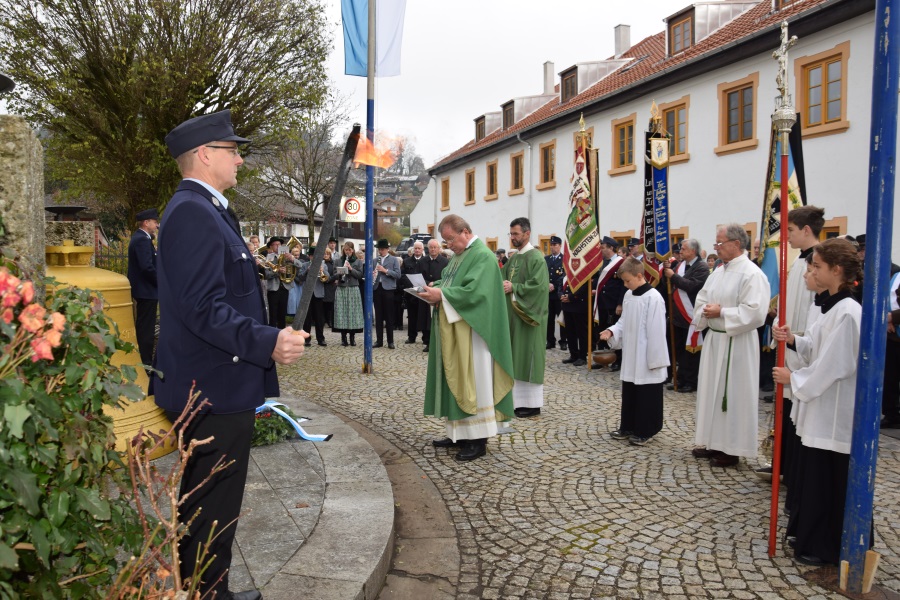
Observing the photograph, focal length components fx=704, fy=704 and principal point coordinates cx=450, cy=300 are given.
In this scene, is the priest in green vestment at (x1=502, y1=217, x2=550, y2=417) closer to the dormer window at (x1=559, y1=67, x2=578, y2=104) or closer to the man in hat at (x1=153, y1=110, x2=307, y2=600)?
the man in hat at (x1=153, y1=110, x2=307, y2=600)

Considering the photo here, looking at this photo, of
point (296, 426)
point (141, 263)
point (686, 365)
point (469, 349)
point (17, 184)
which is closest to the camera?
point (17, 184)

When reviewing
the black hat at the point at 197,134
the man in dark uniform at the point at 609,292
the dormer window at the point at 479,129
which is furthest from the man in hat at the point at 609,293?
the dormer window at the point at 479,129

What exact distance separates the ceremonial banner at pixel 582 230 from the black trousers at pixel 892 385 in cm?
420

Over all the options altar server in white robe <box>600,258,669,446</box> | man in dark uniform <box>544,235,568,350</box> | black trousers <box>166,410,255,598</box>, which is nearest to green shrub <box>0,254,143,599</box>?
black trousers <box>166,410,255,598</box>

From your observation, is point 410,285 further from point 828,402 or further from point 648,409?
point 828,402

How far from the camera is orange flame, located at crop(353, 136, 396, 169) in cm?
378

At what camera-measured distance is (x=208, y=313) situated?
243cm

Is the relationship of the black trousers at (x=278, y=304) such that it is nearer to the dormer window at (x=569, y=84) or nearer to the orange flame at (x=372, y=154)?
the orange flame at (x=372, y=154)

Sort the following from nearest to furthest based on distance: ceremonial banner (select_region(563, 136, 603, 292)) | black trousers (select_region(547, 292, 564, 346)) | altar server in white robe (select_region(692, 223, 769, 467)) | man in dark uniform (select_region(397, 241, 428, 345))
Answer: altar server in white robe (select_region(692, 223, 769, 467)) → ceremonial banner (select_region(563, 136, 603, 292)) → black trousers (select_region(547, 292, 564, 346)) → man in dark uniform (select_region(397, 241, 428, 345))

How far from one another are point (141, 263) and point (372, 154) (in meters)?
4.72

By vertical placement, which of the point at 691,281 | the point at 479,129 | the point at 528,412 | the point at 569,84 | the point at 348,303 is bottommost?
the point at 528,412

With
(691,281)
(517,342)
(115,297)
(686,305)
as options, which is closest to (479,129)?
(686,305)

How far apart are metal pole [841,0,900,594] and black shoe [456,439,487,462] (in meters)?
2.86

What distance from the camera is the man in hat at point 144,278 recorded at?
7.82 metres
